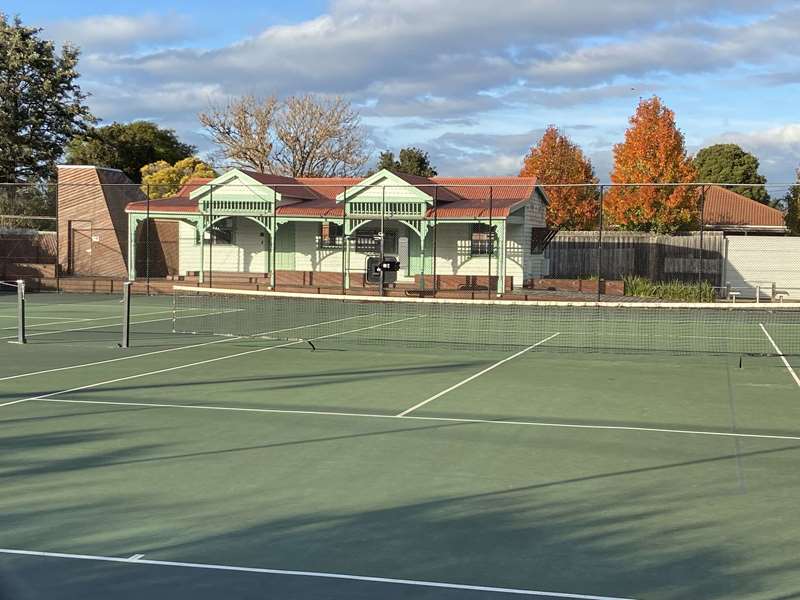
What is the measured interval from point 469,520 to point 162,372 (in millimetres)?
10040

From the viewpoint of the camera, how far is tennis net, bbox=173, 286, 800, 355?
22.3 meters

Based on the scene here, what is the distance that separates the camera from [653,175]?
4847cm

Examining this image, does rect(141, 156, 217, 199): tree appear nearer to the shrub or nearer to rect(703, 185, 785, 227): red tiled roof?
the shrub

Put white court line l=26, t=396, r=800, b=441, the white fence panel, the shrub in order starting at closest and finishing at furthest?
white court line l=26, t=396, r=800, b=441 < the shrub < the white fence panel

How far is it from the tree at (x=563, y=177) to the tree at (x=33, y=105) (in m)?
27.3

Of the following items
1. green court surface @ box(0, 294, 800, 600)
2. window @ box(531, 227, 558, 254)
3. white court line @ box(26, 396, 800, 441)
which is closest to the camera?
green court surface @ box(0, 294, 800, 600)

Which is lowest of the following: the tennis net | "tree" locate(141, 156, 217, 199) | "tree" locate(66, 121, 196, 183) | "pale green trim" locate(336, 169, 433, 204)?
the tennis net

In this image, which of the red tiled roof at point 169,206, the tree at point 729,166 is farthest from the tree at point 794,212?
the tree at point 729,166

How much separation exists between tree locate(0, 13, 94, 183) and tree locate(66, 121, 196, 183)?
557 cm

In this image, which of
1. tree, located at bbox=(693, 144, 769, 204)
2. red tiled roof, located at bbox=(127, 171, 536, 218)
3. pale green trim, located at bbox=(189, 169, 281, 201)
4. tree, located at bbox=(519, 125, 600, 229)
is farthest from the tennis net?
tree, located at bbox=(693, 144, 769, 204)

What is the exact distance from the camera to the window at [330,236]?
42656mm

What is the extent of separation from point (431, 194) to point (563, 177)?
21248 mm

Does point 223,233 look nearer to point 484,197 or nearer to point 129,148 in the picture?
point 484,197

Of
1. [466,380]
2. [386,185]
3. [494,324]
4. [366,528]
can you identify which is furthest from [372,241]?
[366,528]
